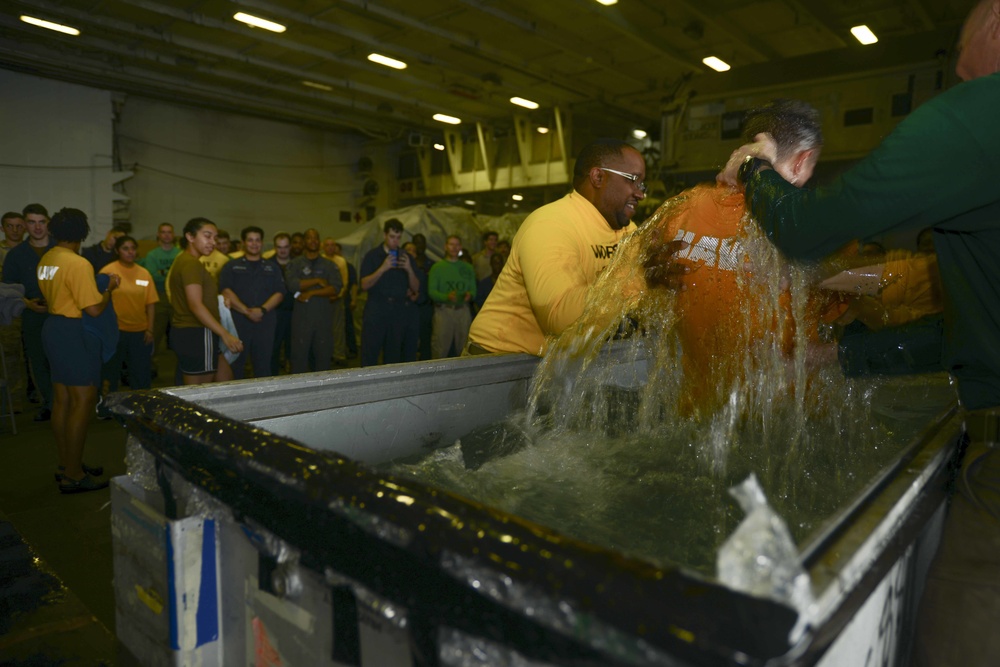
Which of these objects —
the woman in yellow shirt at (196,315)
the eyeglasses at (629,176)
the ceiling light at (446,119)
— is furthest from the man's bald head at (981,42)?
the ceiling light at (446,119)

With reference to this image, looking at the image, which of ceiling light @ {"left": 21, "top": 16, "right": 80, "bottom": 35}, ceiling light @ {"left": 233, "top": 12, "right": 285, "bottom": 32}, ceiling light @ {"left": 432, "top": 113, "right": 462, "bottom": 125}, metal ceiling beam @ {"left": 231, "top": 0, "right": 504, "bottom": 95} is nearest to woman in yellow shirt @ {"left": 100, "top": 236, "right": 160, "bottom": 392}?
metal ceiling beam @ {"left": 231, "top": 0, "right": 504, "bottom": 95}

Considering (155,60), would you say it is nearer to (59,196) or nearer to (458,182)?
(59,196)

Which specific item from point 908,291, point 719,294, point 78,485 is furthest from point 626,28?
point 78,485

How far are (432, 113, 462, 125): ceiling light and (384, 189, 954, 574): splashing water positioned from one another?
41.8 feet

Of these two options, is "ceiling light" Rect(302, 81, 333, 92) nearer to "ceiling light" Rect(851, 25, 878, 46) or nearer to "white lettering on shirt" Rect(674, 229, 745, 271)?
"ceiling light" Rect(851, 25, 878, 46)

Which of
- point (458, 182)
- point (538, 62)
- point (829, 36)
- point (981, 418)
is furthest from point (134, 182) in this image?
point (981, 418)

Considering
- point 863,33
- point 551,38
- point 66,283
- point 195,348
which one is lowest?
point 195,348

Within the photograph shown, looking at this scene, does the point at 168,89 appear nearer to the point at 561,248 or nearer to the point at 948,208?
the point at 561,248

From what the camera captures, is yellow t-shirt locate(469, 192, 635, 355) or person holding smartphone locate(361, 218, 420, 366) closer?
yellow t-shirt locate(469, 192, 635, 355)

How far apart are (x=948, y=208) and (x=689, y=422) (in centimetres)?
128

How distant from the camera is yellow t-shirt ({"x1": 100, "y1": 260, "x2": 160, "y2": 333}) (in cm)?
582

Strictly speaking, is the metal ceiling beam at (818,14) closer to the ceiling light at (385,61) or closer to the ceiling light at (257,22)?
the ceiling light at (385,61)

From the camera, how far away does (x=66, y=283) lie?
393cm

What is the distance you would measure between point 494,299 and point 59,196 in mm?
12430
